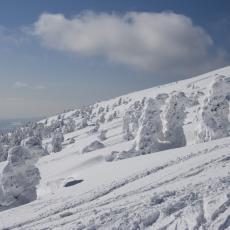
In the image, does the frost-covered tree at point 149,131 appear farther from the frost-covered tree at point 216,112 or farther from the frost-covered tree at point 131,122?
the frost-covered tree at point 131,122

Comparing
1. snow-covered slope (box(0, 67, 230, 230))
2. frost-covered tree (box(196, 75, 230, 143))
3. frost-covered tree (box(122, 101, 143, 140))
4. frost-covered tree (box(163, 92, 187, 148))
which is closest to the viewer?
snow-covered slope (box(0, 67, 230, 230))

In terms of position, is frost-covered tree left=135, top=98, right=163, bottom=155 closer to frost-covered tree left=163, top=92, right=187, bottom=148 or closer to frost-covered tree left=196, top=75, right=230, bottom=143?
frost-covered tree left=163, top=92, right=187, bottom=148

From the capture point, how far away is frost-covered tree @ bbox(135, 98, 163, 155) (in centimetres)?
5956

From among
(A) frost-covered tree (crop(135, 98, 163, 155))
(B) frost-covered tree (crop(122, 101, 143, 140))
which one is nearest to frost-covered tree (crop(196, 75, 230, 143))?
(A) frost-covered tree (crop(135, 98, 163, 155))

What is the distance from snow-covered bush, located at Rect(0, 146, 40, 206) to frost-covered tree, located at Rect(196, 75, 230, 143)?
22.3m

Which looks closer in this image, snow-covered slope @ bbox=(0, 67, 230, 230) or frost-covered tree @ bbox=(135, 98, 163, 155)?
snow-covered slope @ bbox=(0, 67, 230, 230)

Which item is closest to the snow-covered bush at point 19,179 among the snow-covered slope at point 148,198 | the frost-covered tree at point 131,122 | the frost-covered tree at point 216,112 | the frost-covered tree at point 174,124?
the snow-covered slope at point 148,198

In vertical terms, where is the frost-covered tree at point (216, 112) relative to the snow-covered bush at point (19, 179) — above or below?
above

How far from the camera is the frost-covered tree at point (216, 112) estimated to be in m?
53.0

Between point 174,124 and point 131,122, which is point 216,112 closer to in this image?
point 174,124

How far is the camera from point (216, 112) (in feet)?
175

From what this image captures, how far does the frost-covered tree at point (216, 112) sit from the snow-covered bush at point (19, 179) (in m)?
22.3

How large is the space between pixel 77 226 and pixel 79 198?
10.9 meters

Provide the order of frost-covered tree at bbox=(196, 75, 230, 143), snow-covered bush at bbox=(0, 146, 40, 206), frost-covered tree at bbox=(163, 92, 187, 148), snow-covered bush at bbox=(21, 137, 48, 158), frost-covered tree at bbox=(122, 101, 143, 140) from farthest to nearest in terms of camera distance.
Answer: frost-covered tree at bbox=(122, 101, 143, 140)
frost-covered tree at bbox=(163, 92, 187, 148)
snow-covered bush at bbox=(21, 137, 48, 158)
frost-covered tree at bbox=(196, 75, 230, 143)
snow-covered bush at bbox=(0, 146, 40, 206)
